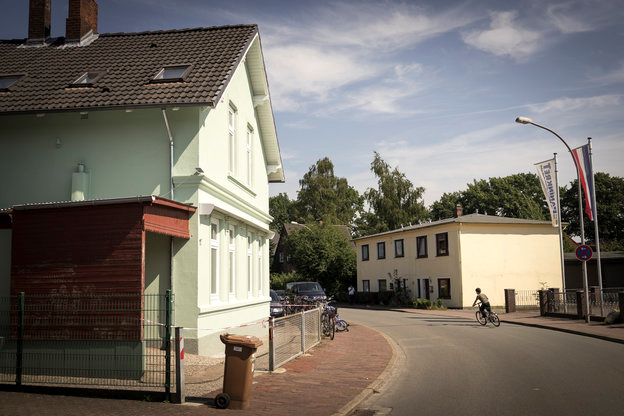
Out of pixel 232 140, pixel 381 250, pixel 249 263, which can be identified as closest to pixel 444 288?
pixel 381 250

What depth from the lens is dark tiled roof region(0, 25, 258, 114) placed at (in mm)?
13414

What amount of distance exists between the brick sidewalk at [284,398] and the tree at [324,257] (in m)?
39.5

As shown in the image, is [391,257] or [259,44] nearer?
[259,44]

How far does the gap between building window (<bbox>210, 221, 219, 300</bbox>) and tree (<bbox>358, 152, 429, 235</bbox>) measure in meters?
52.0

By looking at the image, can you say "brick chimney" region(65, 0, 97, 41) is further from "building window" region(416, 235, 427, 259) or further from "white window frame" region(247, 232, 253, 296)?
"building window" region(416, 235, 427, 259)

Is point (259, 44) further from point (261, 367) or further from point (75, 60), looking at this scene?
point (261, 367)

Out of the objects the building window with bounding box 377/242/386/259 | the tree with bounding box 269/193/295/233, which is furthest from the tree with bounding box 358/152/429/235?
the tree with bounding box 269/193/295/233

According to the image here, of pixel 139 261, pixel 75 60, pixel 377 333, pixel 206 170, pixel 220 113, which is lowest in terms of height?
pixel 377 333

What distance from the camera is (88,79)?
1520 cm

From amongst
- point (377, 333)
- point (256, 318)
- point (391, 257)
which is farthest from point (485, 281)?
point (256, 318)

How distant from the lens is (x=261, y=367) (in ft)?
40.9

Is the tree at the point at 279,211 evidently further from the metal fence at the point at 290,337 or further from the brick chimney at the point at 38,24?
the metal fence at the point at 290,337

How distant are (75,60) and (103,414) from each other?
39.1 feet

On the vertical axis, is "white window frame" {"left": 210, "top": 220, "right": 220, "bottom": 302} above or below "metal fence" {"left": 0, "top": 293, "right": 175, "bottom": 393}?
above
